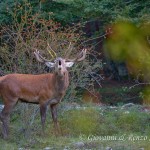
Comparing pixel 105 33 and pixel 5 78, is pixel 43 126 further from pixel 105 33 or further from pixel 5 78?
pixel 105 33

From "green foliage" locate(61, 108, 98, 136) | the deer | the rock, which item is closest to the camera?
the rock

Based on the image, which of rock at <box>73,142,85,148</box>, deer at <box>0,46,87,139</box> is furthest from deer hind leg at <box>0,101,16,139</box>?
rock at <box>73,142,85,148</box>

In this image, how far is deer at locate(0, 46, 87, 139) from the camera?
14.1m

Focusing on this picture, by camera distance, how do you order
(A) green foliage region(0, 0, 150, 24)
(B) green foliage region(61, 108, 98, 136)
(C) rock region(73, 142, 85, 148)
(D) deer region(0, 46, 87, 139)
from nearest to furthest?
(C) rock region(73, 142, 85, 148), (D) deer region(0, 46, 87, 139), (B) green foliage region(61, 108, 98, 136), (A) green foliage region(0, 0, 150, 24)

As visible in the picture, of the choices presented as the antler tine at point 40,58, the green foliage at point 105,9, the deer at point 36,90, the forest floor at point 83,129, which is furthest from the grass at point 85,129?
the green foliage at point 105,9

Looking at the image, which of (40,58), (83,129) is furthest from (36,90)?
(83,129)

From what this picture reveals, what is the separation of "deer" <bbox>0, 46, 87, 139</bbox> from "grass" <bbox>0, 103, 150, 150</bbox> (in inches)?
17.8

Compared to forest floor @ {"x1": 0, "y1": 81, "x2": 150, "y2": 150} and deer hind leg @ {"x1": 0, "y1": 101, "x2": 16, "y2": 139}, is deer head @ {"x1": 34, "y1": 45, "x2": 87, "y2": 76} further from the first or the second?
forest floor @ {"x1": 0, "y1": 81, "x2": 150, "y2": 150}

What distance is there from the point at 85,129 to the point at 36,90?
1.63m

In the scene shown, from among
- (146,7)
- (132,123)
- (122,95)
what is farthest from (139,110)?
(122,95)

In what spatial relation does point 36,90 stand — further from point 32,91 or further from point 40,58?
point 40,58

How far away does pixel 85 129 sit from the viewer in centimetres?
1521

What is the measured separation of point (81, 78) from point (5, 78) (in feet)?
8.16

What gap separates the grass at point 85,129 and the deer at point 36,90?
0.45 m
